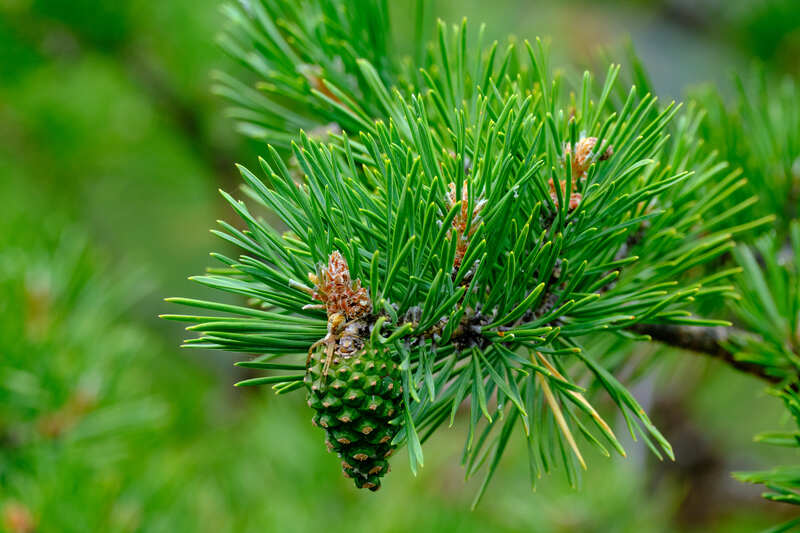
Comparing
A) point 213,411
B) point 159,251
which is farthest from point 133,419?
point 159,251

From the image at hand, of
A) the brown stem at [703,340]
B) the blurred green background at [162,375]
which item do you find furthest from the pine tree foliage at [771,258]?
the blurred green background at [162,375]

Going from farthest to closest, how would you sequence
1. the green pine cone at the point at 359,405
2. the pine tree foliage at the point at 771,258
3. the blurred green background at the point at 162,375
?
1. the blurred green background at the point at 162,375
2. the pine tree foliage at the point at 771,258
3. the green pine cone at the point at 359,405

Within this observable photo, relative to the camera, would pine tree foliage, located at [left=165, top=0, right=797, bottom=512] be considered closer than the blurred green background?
Yes

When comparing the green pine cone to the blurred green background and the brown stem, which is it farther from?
the blurred green background

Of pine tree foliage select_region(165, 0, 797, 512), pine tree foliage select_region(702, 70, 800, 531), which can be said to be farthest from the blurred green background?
pine tree foliage select_region(165, 0, 797, 512)

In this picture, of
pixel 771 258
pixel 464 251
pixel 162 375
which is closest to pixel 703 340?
pixel 771 258

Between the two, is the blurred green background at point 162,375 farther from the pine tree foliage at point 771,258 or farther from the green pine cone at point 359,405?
the green pine cone at point 359,405
